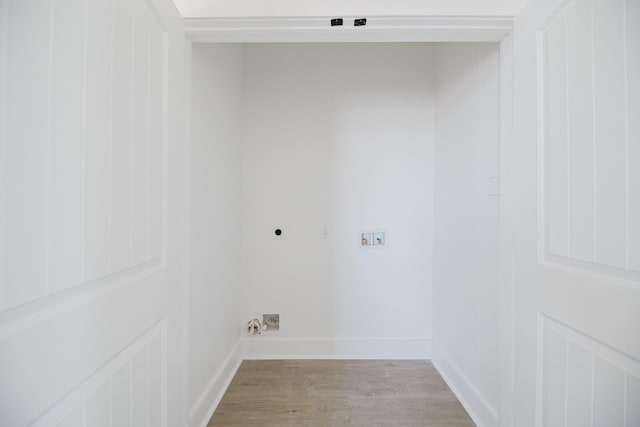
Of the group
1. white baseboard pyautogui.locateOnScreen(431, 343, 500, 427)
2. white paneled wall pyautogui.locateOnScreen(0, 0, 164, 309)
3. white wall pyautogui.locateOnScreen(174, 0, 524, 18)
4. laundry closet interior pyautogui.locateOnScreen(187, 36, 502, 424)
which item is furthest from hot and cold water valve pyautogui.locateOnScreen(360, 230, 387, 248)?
white paneled wall pyautogui.locateOnScreen(0, 0, 164, 309)

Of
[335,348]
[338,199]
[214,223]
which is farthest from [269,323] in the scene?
[338,199]

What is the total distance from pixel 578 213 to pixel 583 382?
46cm

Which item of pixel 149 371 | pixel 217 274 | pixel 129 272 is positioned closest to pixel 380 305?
pixel 217 274

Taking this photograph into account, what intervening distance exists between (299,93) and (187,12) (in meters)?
1.05

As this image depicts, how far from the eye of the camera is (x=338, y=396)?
1667 millimetres

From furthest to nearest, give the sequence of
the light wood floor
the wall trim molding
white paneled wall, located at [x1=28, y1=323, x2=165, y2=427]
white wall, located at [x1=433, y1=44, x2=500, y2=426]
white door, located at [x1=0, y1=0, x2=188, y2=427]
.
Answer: the light wood floor, white wall, located at [x1=433, y1=44, x2=500, y2=426], the wall trim molding, white paneled wall, located at [x1=28, y1=323, x2=165, y2=427], white door, located at [x1=0, y1=0, x2=188, y2=427]

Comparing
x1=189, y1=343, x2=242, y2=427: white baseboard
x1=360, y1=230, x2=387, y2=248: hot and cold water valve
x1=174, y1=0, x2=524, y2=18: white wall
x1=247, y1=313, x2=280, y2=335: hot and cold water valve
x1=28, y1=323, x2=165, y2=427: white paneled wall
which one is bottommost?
x1=189, y1=343, x2=242, y2=427: white baseboard

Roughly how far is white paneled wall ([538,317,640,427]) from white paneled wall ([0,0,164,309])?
1.26 metres

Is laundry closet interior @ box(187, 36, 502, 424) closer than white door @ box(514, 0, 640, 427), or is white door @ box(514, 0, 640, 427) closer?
white door @ box(514, 0, 640, 427)

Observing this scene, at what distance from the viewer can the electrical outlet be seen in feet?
6.94

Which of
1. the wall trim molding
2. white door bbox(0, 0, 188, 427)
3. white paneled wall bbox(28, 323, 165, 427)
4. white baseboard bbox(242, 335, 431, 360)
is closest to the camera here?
white door bbox(0, 0, 188, 427)

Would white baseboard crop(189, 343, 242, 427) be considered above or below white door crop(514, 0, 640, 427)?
below

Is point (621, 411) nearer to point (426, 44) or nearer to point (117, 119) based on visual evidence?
point (117, 119)

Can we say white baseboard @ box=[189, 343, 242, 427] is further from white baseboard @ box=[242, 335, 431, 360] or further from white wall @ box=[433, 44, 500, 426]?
white wall @ box=[433, 44, 500, 426]
